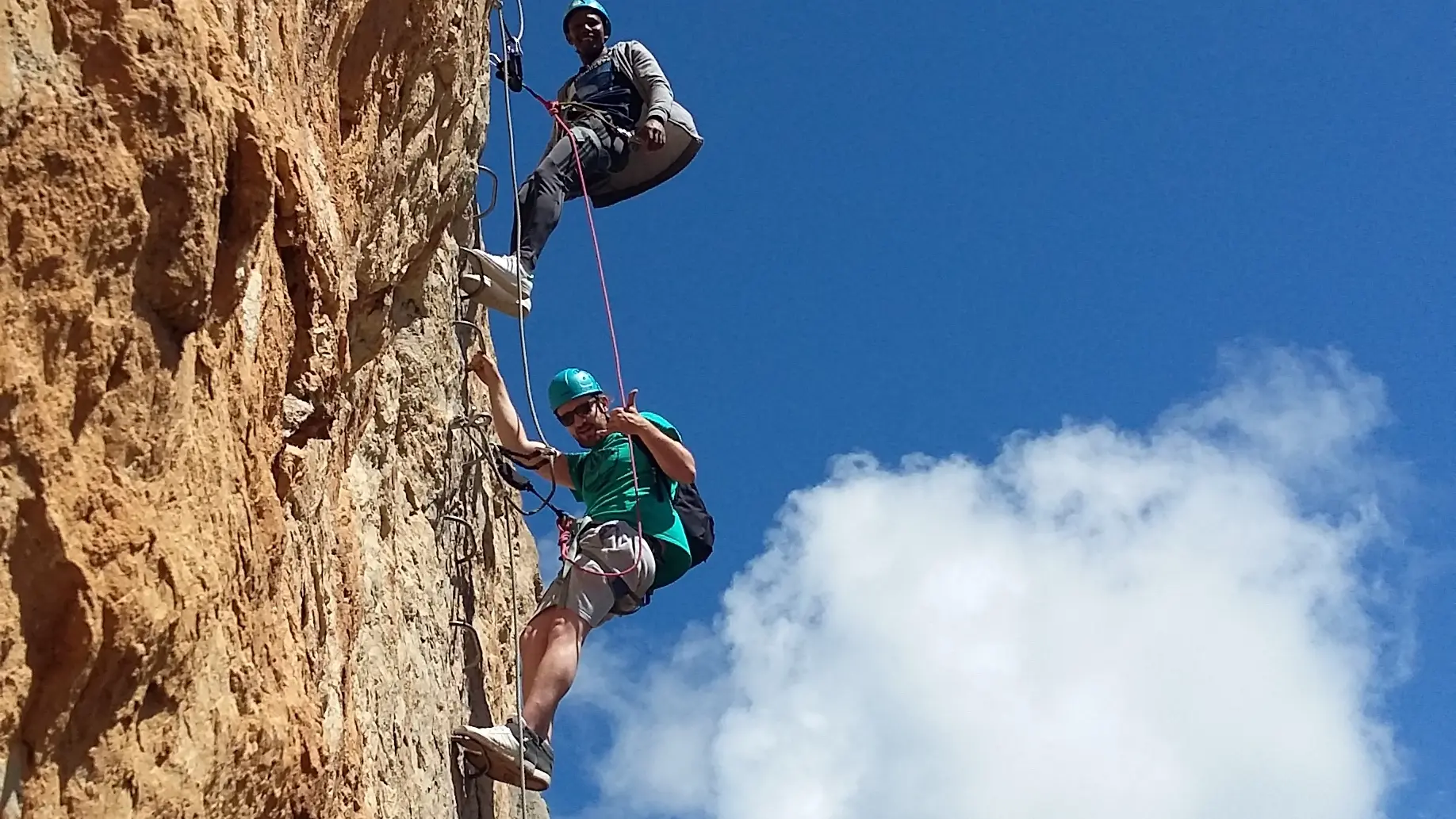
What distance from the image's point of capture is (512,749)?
5.74 meters

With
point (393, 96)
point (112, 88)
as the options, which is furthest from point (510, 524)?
point (112, 88)

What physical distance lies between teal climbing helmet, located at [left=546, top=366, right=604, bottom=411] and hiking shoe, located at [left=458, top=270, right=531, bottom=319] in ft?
→ 1.74

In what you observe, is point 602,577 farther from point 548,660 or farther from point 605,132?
point 605,132

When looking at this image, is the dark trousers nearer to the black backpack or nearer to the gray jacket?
the gray jacket

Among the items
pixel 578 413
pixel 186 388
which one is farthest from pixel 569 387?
pixel 186 388

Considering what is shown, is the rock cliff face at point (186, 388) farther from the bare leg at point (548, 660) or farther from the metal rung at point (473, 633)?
the metal rung at point (473, 633)

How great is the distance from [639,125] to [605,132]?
327 millimetres

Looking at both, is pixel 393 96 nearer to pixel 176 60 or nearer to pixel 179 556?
pixel 176 60

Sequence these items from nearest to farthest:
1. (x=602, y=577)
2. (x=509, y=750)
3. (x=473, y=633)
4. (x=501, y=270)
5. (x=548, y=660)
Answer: (x=509, y=750), (x=548, y=660), (x=602, y=577), (x=473, y=633), (x=501, y=270)

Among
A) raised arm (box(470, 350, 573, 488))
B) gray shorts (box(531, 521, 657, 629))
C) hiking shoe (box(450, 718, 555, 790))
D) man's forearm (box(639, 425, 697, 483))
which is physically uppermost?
raised arm (box(470, 350, 573, 488))

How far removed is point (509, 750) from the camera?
574cm

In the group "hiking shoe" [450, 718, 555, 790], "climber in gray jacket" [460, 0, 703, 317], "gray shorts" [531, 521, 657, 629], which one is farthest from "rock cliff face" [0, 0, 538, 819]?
"climber in gray jacket" [460, 0, 703, 317]

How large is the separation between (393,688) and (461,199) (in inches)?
74.8

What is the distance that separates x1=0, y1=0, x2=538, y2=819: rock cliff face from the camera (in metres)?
2.40
